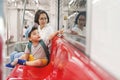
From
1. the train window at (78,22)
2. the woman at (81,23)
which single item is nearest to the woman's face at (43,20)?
the train window at (78,22)

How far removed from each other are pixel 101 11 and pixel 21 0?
618cm

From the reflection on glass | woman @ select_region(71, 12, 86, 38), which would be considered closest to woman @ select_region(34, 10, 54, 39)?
the reflection on glass

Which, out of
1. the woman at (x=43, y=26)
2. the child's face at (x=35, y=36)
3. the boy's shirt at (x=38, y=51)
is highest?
the woman at (x=43, y=26)

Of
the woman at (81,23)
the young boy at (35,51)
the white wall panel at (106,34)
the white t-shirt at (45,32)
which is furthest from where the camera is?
the white t-shirt at (45,32)

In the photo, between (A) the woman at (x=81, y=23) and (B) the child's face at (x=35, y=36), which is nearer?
(A) the woman at (x=81, y=23)

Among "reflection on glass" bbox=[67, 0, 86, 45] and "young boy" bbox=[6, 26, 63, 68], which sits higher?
"reflection on glass" bbox=[67, 0, 86, 45]

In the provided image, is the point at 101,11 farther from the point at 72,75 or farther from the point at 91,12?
the point at 72,75

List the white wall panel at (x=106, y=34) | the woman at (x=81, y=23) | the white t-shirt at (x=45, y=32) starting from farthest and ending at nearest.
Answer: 1. the white t-shirt at (x=45, y=32)
2. the woman at (x=81, y=23)
3. the white wall panel at (x=106, y=34)

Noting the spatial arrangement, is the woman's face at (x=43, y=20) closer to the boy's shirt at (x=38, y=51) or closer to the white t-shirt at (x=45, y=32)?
the white t-shirt at (x=45, y=32)

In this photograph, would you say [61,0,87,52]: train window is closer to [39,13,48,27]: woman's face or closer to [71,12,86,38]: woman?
[71,12,86,38]: woman

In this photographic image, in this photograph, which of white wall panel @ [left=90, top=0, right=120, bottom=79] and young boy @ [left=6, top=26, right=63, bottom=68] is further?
young boy @ [left=6, top=26, right=63, bottom=68]

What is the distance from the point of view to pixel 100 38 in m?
1.26

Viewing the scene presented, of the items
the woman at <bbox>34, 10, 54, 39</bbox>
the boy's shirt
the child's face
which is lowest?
the boy's shirt

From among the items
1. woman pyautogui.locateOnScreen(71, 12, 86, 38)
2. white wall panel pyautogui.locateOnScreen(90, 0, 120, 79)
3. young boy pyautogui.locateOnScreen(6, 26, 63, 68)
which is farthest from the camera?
young boy pyautogui.locateOnScreen(6, 26, 63, 68)
